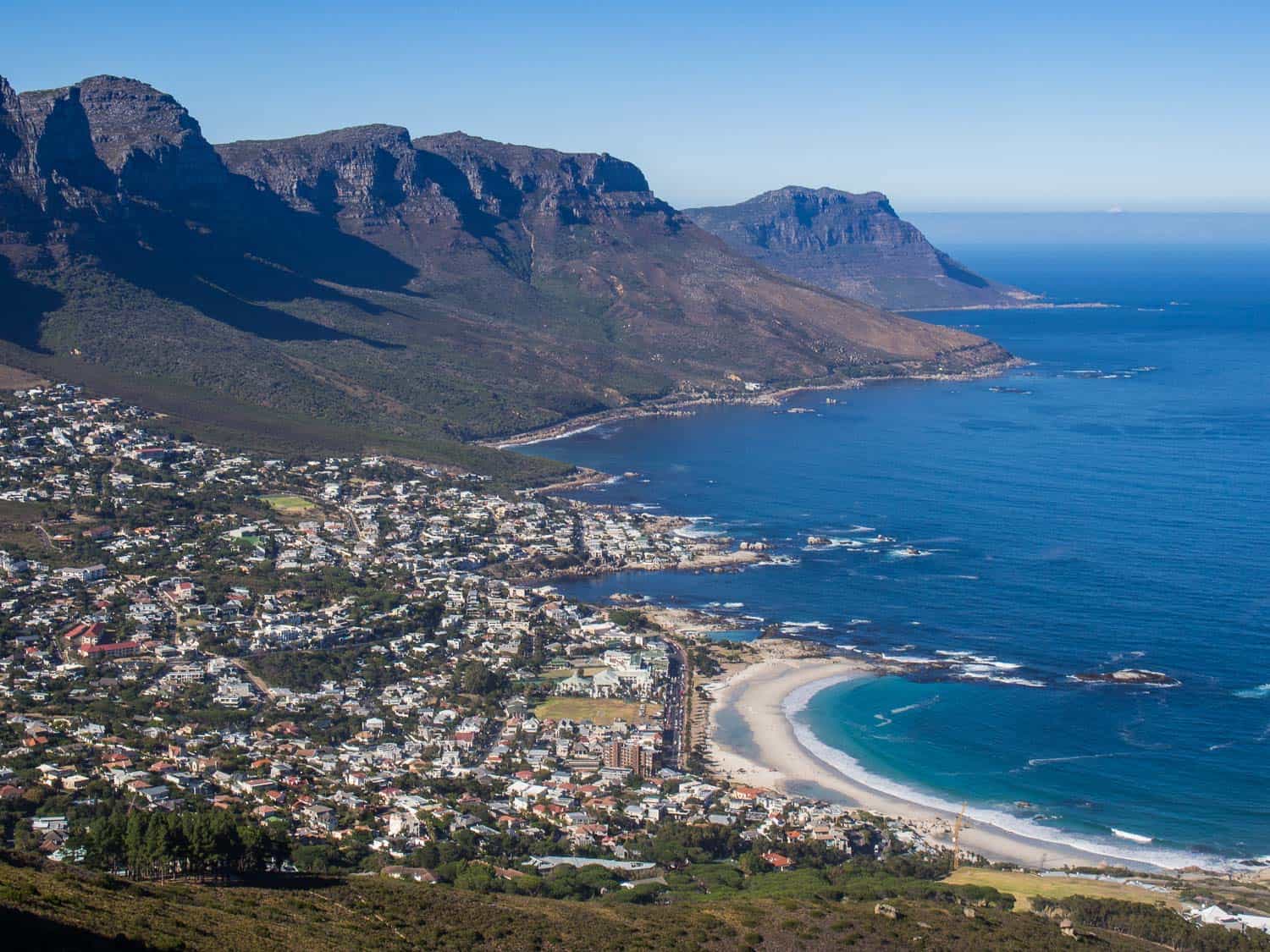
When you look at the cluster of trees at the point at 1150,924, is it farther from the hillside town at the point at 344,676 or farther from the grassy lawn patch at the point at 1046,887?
the hillside town at the point at 344,676

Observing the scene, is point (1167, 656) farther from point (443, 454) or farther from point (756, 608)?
point (443, 454)

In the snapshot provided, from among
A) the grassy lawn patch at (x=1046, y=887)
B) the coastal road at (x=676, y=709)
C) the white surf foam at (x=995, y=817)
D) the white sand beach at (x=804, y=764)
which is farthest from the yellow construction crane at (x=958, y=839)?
the coastal road at (x=676, y=709)

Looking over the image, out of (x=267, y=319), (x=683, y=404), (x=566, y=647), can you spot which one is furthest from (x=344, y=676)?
(x=683, y=404)

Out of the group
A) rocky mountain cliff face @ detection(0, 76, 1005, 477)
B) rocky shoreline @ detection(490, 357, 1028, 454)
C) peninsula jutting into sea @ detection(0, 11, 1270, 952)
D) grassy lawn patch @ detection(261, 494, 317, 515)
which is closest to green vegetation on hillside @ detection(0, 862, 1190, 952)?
peninsula jutting into sea @ detection(0, 11, 1270, 952)

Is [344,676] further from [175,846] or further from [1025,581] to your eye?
[1025,581]

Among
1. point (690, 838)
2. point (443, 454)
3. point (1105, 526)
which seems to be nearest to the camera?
point (690, 838)

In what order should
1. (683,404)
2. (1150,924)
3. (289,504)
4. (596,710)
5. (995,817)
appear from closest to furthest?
1. (1150,924)
2. (995,817)
3. (596,710)
4. (289,504)
5. (683,404)

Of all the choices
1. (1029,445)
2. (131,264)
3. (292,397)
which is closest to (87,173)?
(131,264)
